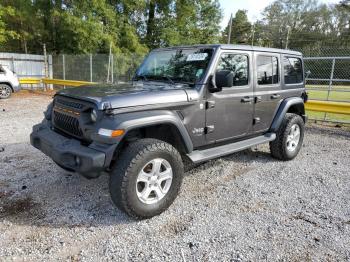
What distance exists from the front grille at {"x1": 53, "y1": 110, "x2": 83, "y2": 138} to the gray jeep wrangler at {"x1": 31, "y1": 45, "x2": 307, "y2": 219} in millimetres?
12

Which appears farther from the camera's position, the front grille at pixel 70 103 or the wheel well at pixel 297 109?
the wheel well at pixel 297 109

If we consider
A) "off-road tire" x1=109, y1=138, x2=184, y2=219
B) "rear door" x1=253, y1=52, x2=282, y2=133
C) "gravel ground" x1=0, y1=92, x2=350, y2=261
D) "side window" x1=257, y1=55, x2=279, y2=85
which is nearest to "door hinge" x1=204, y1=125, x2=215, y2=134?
"off-road tire" x1=109, y1=138, x2=184, y2=219

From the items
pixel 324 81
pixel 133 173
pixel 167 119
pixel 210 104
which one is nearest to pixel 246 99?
pixel 210 104

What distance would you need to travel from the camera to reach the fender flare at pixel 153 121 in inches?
117

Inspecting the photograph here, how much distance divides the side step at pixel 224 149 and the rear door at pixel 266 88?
143mm

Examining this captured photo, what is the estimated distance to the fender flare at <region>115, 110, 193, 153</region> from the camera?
2.98 metres

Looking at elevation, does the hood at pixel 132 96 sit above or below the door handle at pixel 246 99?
above

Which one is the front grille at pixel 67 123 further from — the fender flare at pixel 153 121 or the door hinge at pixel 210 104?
the door hinge at pixel 210 104

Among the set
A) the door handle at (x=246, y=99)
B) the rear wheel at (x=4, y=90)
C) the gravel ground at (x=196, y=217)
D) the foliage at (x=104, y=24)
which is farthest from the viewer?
the foliage at (x=104, y=24)

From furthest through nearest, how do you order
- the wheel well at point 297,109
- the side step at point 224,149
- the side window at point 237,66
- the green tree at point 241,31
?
the green tree at point 241,31, the wheel well at point 297,109, the side window at point 237,66, the side step at point 224,149

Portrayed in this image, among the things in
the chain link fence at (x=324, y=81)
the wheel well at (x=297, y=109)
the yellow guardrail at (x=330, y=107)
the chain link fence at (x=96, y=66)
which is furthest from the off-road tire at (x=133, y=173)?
the chain link fence at (x=96, y=66)

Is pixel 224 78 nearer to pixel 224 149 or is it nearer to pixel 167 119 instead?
pixel 167 119

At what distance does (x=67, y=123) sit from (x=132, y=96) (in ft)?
2.92

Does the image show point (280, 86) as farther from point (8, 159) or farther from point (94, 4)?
point (94, 4)
